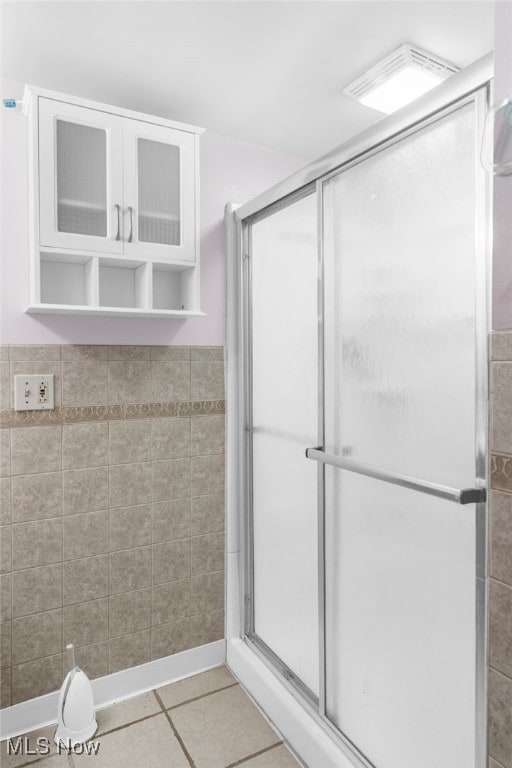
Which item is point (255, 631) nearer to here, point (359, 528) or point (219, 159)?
point (359, 528)

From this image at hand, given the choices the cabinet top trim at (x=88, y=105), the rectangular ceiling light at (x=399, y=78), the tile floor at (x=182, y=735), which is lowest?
the tile floor at (x=182, y=735)

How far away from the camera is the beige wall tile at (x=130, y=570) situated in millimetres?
2002

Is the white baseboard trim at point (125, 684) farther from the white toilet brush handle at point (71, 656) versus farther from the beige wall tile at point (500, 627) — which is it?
the beige wall tile at point (500, 627)

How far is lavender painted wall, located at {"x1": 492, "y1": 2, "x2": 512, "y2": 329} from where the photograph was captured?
1001 millimetres

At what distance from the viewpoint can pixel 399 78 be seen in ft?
5.41

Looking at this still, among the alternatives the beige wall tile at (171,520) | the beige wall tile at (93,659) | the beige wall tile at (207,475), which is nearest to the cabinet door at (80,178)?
the beige wall tile at (207,475)

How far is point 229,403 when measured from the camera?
2199 mm

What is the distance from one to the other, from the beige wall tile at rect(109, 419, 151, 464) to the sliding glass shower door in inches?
20.1

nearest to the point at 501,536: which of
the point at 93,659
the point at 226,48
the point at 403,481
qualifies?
the point at 403,481

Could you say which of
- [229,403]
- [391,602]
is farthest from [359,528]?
[229,403]

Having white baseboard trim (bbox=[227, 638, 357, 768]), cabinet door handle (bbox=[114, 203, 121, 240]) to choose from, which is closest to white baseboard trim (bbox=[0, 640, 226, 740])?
white baseboard trim (bbox=[227, 638, 357, 768])

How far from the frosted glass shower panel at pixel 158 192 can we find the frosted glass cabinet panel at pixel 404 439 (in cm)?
60

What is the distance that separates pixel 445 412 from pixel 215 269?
1298 millimetres

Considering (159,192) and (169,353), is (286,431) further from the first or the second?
(159,192)
